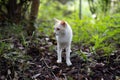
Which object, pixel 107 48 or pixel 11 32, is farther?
A: pixel 11 32

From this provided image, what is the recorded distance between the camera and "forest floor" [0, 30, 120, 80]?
13.4 feet

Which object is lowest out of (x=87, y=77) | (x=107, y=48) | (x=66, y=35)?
(x=87, y=77)

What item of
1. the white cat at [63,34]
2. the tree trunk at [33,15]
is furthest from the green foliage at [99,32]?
the white cat at [63,34]

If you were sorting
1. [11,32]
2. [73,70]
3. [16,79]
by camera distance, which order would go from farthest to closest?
[11,32] → [73,70] → [16,79]

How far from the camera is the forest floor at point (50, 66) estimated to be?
13.4 feet

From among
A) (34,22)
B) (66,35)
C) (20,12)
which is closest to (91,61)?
(66,35)

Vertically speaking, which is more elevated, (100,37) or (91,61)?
(100,37)

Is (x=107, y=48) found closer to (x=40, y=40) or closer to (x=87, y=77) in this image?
(x=87, y=77)

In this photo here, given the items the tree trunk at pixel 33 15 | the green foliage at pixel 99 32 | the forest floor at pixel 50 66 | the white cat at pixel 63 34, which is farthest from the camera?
the tree trunk at pixel 33 15

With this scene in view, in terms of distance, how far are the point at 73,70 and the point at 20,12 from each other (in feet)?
8.51

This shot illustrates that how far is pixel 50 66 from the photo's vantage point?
4.36 meters

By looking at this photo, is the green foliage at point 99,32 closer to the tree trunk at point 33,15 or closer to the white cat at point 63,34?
the tree trunk at point 33,15

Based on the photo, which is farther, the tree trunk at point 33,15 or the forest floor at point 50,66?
the tree trunk at point 33,15

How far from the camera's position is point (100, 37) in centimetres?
460
